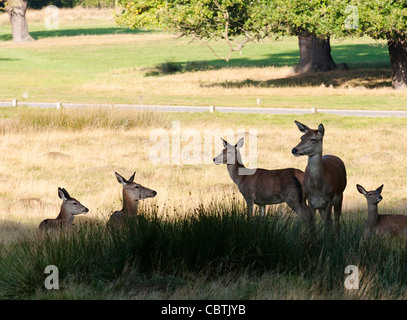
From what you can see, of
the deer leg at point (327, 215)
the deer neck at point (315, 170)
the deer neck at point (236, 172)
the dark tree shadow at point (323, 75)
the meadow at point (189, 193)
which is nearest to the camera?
the meadow at point (189, 193)

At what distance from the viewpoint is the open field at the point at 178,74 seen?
37.6m

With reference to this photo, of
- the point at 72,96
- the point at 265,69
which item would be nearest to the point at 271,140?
the point at 72,96

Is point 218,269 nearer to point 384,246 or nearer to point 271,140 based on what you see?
point 384,246

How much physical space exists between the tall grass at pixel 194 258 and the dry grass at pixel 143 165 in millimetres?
1828

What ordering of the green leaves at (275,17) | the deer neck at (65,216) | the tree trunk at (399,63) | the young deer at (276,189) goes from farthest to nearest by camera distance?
the tree trunk at (399,63) → the green leaves at (275,17) → the young deer at (276,189) → the deer neck at (65,216)

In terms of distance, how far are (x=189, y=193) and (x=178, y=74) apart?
41516 millimetres

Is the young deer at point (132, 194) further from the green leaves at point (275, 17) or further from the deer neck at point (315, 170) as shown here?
the green leaves at point (275, 17)

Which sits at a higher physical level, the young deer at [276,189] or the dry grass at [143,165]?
the young deer at [276,189]

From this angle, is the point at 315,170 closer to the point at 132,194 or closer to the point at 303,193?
the point at 303,193

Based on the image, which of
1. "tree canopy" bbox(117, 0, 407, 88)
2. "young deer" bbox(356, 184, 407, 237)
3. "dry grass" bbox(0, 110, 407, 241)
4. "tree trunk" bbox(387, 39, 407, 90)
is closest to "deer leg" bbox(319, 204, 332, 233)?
"young deer" bbox(356, 184, 407, 237)

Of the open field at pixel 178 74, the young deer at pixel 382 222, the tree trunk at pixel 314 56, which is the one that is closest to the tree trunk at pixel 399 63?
the open field at pixel 178 74

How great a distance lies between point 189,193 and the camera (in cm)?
1138
